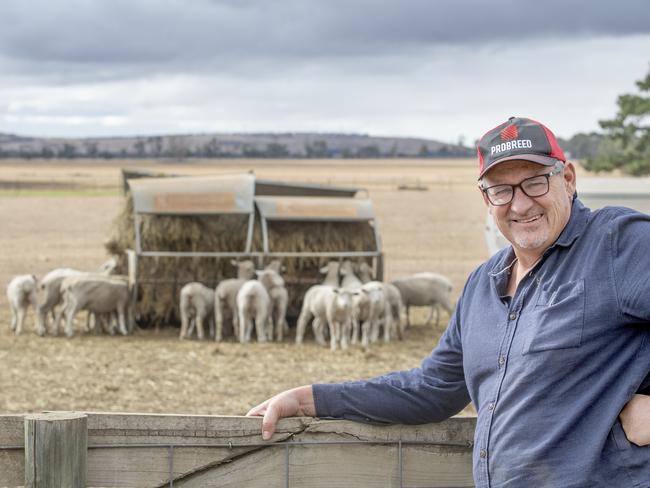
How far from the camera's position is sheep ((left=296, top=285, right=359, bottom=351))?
1603 cm

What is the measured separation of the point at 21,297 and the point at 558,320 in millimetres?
14865

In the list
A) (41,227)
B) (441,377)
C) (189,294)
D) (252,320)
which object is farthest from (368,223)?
(41,227)

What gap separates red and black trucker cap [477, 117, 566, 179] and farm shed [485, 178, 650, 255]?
1201 cm

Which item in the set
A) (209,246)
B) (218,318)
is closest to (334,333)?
(218,318)

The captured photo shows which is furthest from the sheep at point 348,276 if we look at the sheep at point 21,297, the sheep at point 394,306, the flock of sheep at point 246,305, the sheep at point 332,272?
the sheep at point 21,297

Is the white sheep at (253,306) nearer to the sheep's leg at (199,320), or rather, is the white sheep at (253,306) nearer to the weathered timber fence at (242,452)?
the sheep's leg at (199,320)

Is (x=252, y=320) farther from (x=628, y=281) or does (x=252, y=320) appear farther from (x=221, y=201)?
(x=628, y=281)

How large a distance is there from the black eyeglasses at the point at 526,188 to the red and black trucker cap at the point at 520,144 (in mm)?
58

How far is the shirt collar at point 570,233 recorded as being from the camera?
3241 mm

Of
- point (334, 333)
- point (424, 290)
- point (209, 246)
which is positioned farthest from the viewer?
point (209, 246)

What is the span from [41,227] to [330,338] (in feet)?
91.0

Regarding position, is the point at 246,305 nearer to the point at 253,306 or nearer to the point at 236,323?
the point at 253,306

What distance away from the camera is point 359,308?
641 inches

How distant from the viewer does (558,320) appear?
3.09 meters
